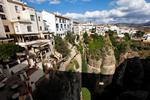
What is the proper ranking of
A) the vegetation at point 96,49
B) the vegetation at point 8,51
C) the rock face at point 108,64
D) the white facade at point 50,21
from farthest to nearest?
the white facade at point 50,21
the vegetation at point 96,49
the rock face at point 108,64
the vegetation at point 8,51

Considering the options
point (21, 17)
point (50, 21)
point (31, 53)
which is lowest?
point (31, 53)

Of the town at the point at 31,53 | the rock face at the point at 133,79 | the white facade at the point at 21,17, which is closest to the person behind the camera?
the town at the point at 31,53

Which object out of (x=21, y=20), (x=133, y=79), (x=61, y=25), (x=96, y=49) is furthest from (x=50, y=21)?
(x=133, y=79)

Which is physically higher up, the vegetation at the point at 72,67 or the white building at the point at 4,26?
the white building at the point at 4,26

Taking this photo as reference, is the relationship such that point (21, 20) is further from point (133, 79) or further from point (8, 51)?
point (133, 79)

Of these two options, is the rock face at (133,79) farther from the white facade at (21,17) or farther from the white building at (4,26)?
Result: the white building at (4,26)

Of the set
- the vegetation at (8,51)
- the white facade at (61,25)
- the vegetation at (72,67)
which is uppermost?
the white facade at (61,25)

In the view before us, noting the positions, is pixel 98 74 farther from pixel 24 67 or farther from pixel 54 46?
pixel 24 67

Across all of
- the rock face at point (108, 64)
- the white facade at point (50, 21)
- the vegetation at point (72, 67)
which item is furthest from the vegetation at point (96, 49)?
the white facade at point (50, 21)

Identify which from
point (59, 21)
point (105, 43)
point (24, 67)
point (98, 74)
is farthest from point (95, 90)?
point (59, 21)

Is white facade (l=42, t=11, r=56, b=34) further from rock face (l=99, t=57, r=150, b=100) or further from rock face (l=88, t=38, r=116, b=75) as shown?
rock face (l=99, t=57, r=150, b=100)

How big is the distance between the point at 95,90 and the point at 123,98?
11749 mm

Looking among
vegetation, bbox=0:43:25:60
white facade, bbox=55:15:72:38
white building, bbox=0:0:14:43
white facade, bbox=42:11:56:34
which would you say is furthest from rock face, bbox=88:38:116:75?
white building, bbox=0:0:14:43

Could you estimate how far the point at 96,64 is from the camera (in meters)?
40.2
